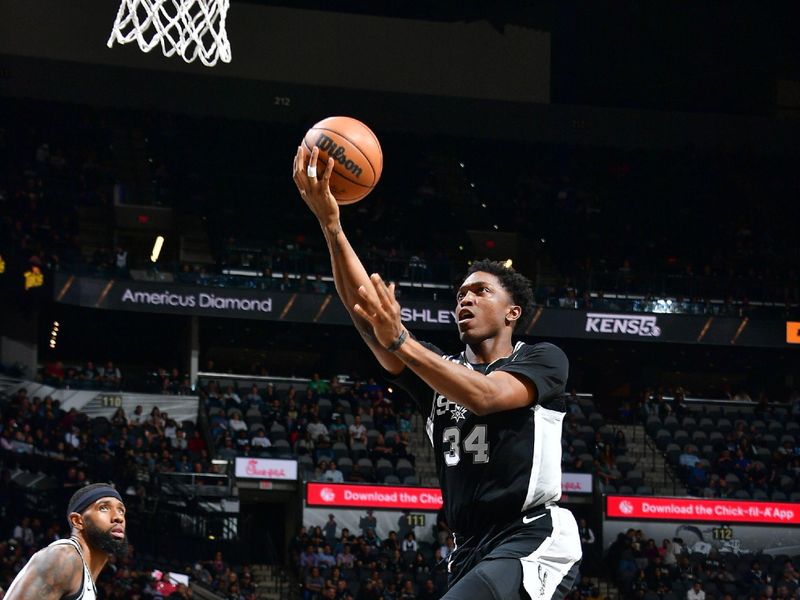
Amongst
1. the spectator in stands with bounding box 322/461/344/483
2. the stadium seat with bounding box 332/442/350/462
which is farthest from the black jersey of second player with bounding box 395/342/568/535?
the stadium seat with bounding box 332/442/350/462

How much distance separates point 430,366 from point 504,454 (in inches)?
24.4

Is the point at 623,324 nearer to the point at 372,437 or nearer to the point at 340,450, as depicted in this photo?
the point at 372,437

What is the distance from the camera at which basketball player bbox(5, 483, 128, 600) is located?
5.34 meters

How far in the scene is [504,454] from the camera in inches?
186

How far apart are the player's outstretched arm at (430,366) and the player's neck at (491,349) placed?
16.0 inches

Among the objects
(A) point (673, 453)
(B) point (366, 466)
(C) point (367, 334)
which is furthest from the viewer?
(A) point (673, 453)

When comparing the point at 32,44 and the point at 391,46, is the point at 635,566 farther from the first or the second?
the point at 32,44

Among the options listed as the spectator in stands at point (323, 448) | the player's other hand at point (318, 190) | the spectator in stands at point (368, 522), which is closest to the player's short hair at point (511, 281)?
the player's other hand at point (318, 190)

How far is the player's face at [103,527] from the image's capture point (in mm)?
5734

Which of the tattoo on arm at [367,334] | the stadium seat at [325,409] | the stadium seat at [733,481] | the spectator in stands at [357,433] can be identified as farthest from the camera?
the stadium seat at [325,409]

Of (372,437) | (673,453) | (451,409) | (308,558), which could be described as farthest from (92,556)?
(673,453)

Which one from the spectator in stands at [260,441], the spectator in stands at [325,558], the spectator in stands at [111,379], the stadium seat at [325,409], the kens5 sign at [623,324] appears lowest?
the spectator in stands at [325,558]

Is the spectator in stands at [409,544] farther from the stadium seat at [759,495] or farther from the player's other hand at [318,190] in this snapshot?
the player's other hand at [318,190]

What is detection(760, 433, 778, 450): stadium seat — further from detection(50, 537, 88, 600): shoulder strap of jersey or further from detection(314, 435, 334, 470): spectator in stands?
detection(50, 537, 88, 600): shoulder strap of jersey
